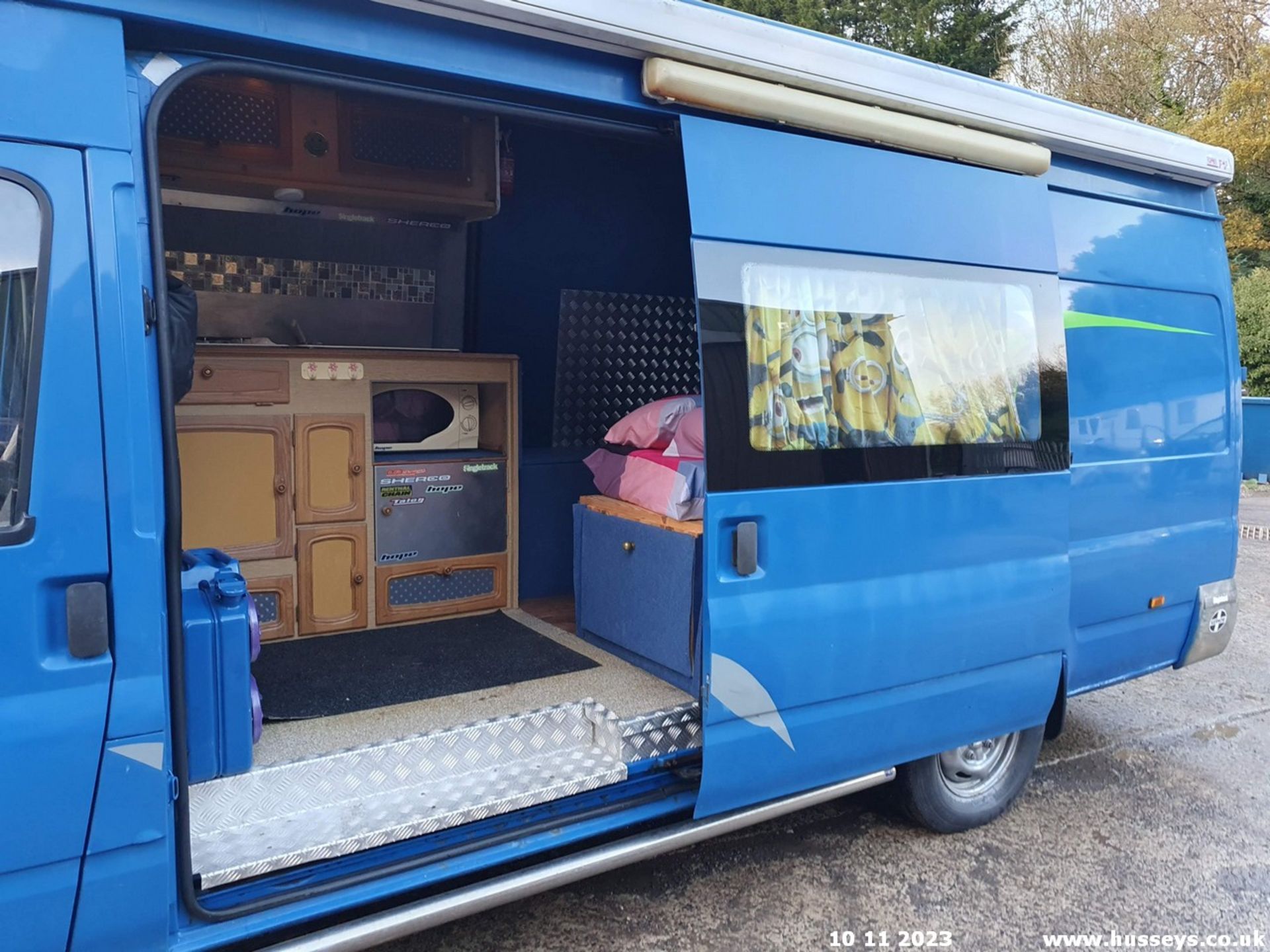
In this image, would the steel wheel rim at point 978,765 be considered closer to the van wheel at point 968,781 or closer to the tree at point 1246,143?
the van wheel at point 968,781

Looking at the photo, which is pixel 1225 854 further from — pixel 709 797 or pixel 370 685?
pixel 370 685

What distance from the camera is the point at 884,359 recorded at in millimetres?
3100

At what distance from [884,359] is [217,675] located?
210cm

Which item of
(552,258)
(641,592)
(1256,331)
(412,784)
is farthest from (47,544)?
(1256,331)

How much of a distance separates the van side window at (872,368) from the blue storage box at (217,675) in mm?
1237

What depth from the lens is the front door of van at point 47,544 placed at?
73.1 inches

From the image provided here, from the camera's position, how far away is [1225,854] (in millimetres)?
3740

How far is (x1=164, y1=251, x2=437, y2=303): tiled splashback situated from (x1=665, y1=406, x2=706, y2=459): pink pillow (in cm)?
161

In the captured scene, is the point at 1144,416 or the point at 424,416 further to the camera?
the point at 424,416

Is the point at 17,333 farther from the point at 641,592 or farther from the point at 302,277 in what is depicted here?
the point at 302,277

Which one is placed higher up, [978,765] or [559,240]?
[559,240]

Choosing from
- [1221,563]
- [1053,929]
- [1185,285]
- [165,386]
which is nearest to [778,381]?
[165,386]

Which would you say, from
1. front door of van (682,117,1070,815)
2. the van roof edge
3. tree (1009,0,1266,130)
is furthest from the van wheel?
tree (1009,0,1266,130)

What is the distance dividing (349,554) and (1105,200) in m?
3.31
